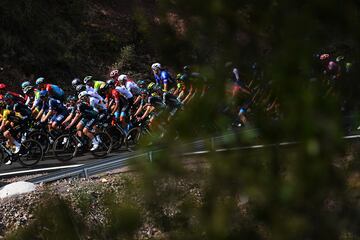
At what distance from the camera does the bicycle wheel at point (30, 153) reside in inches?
585

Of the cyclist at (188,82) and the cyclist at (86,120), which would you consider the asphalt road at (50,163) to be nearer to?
the cyclist at (86,120)

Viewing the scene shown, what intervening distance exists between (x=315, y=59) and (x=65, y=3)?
1085 inches

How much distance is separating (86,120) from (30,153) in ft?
4.66

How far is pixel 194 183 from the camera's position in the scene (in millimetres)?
1815

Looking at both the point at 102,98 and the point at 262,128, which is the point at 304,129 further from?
the point at 102,98

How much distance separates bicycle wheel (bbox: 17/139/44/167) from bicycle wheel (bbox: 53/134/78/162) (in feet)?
1.21

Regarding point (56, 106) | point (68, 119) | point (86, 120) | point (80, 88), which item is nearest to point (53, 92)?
point (56, 106)

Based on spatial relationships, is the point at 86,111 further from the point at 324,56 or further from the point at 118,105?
the point at 324,56

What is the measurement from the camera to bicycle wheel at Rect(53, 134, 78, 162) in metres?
15.3

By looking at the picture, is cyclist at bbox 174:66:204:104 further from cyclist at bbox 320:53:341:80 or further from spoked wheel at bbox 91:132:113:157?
spoked wheel at bbox 91:132:113:157

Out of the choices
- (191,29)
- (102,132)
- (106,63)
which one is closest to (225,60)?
(191,29)

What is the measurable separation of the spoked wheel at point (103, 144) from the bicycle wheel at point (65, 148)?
1.48 feet

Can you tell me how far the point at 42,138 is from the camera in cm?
1525

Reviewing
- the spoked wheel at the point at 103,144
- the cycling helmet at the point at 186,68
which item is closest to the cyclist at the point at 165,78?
the cycling helmet at the point at 186,68
